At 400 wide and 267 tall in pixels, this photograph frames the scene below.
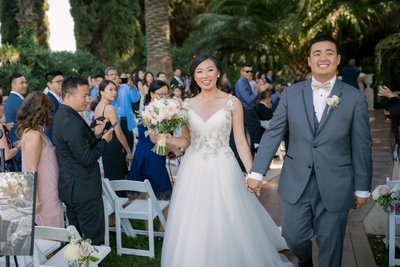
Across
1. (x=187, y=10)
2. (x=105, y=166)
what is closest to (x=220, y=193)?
(x=105, y=166)

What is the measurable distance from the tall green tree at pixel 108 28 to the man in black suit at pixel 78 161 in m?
21.1

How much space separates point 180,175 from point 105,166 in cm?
229

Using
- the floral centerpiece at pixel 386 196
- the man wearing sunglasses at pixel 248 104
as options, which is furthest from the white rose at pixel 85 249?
the man wearing sunglasses at pixel 248 104

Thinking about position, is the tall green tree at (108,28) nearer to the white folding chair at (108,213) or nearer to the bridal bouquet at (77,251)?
the white folding chair at (108,213)

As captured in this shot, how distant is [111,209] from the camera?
509 centimetres

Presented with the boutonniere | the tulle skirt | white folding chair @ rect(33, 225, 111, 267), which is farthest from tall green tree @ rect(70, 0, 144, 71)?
the boutonniere

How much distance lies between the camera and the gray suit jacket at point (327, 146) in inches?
134

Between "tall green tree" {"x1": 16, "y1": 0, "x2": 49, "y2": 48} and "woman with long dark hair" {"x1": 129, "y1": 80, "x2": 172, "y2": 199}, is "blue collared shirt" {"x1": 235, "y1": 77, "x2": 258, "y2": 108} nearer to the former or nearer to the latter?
"woman with long dark hair" {"x1": 129, "y1": 80, "x2": 172, "y2": 199}

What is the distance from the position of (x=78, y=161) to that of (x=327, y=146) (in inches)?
82.7

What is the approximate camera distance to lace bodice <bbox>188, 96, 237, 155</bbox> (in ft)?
14.1

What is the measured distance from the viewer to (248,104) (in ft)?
27.1

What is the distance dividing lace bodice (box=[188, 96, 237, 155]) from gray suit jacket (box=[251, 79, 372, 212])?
28.1 inches

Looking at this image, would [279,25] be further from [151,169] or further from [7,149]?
[7,149]

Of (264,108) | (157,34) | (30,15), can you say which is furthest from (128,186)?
(30,15)
